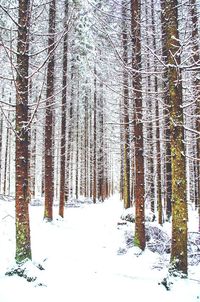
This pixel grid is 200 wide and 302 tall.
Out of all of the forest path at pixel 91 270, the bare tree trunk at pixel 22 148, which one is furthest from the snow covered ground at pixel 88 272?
the bare tree trunk at pixel 22 148

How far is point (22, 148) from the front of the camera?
652 centimetres

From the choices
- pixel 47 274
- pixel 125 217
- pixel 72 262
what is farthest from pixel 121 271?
pixel 125 217

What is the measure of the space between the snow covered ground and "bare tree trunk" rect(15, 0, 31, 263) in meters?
0.47

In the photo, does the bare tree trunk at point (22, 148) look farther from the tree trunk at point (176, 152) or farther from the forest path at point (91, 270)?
the tree trunk at point (176, 152)

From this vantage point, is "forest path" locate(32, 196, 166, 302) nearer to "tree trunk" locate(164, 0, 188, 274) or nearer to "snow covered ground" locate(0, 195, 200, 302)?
"snow covered ground" locate(0, 195, 200, 302)

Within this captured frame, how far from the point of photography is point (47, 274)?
654cm

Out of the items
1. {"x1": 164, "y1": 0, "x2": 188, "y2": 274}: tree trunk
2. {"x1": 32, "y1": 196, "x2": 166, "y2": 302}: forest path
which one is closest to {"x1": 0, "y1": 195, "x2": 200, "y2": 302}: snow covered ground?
{"x1": 32, "y1": 196, "x2": 166, "y2": 302}: forest path

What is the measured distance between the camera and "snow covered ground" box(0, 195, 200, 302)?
→ 5.58m

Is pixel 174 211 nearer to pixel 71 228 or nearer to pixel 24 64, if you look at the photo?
pixel 24 64

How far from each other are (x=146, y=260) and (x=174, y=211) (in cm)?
285

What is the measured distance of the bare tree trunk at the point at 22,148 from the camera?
636 centimetres

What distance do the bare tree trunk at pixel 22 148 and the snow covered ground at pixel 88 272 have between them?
0.47 meters

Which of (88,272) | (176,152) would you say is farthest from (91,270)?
(176,152)

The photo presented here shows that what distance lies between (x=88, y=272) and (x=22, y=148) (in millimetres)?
3180
